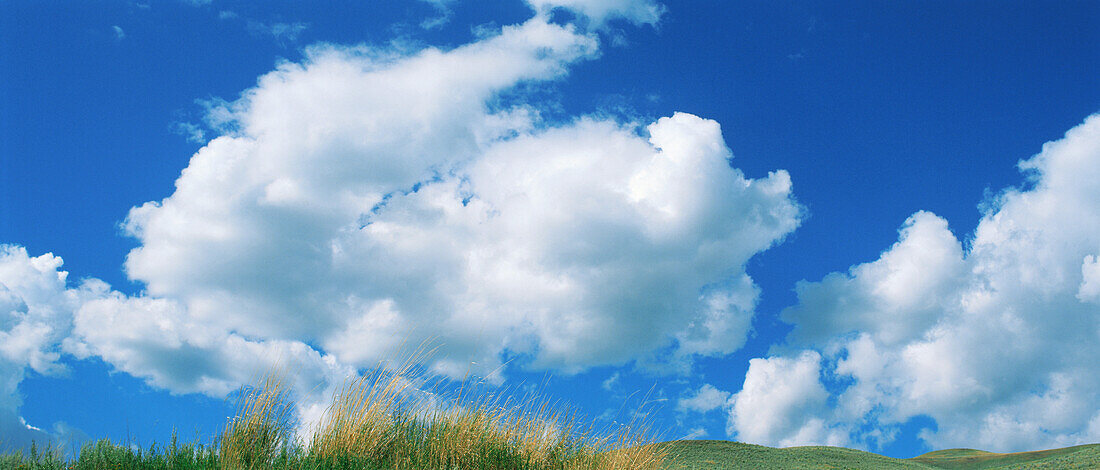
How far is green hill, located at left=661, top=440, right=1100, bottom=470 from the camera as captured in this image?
14852 millimetres

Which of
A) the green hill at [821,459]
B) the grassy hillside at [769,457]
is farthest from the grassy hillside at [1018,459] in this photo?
the grassy hillside at [769,457]

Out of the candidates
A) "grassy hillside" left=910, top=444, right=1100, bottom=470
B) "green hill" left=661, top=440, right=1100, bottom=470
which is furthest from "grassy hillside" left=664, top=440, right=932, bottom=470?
"grassy hillside" left=910, top=444, right=1100, bottom=470

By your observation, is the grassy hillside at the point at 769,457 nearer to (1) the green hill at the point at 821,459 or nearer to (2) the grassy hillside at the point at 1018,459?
(1) the green hill at the point at 821,459

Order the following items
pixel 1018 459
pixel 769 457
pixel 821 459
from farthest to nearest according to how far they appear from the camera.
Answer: pixel 1018 459 < pixel 821 459 < pixel 769 457

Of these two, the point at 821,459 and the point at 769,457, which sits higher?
the point at 769,457

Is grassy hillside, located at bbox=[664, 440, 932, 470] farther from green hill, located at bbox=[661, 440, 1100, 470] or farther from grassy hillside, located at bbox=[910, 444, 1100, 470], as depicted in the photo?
grassy hillside, located at bbox=[910, 444, 1100, 470]

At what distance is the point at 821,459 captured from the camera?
1891 centimetres

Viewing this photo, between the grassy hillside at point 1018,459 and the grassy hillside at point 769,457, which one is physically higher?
the grassy hillside at point 769,457

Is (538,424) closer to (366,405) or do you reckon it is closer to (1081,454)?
(366,405)

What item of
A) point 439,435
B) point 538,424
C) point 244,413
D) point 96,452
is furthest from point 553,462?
point 96,452

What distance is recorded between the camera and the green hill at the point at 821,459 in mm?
14852

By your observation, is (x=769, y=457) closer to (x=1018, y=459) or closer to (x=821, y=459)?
(x=821, y=459)

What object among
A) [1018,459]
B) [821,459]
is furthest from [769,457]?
[1018,459]

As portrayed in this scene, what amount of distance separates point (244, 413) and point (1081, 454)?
17697 mm
